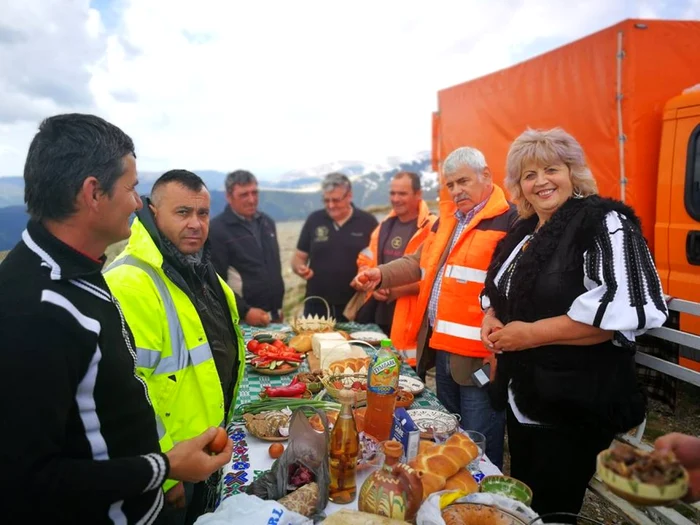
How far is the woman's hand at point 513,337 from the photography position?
2062 millimetres

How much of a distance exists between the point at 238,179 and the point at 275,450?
11.4ft

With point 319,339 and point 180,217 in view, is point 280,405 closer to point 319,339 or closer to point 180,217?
point 319,339

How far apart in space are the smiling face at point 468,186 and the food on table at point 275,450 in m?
1.85

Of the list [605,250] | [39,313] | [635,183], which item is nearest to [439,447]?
[605,250]

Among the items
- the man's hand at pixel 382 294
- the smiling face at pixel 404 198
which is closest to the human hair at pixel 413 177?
the smiling face at pixel 404 198

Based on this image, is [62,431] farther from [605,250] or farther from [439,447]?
[605,250]

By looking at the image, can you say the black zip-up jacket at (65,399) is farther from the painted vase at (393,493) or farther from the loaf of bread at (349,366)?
the loaf of bread at (349,366)

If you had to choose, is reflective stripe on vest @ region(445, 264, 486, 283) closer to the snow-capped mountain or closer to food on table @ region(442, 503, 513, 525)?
food on table @ region(442, 503, 513, 525)

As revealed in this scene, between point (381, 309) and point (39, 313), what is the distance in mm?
3652

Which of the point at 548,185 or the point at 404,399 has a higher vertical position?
the point at 548,185

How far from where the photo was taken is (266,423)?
2.09m

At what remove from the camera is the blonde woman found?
6.25ft

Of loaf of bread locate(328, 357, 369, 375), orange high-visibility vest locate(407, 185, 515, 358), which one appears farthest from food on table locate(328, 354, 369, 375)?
orange high-visibility vest locate(407, 185, 515, 358)

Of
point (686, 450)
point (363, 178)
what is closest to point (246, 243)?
point (686, 450)
